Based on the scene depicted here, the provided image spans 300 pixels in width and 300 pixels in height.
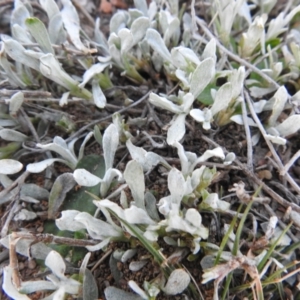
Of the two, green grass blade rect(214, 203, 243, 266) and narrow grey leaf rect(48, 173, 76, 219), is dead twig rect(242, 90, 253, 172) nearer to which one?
green grass blade rect(214, 203, 243, 266)

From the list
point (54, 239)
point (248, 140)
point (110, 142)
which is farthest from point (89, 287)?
point (248, 140)

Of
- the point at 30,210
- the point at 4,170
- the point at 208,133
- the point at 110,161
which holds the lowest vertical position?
the point at 30,210

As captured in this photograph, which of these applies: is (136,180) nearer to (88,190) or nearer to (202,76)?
(88,190)

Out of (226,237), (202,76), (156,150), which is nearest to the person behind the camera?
(226,237)

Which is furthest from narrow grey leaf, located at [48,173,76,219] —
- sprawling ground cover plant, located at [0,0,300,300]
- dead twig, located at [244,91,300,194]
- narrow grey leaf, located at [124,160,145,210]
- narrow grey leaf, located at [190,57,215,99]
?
dead twig, located at [244,91,300,194]

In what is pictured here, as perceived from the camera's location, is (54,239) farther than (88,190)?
No

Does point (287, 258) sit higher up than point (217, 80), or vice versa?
point (217, 80)

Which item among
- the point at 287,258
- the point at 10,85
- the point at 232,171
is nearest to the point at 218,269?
the point at 287,258

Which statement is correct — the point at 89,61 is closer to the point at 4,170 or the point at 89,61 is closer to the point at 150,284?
the point at 4,170

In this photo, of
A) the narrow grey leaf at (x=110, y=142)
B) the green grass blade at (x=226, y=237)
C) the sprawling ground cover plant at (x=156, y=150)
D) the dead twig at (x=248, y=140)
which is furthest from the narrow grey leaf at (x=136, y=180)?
the dead twig at (x=248, y=140)
